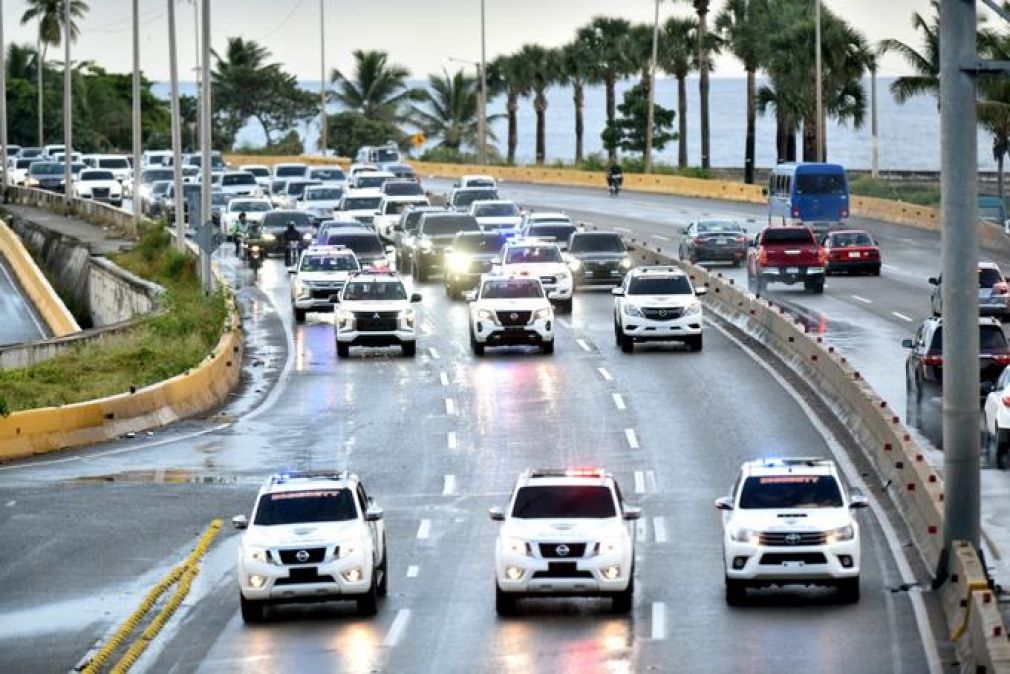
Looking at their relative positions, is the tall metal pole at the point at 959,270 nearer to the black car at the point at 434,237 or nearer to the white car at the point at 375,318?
the white car at the point at 375,318

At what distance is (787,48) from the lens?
117688 millimetres

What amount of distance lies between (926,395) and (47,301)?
4382 centimetres

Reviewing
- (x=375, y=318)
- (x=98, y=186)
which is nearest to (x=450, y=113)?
Result: (x=98, y=186)

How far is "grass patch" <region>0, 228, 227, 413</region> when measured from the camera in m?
45.4

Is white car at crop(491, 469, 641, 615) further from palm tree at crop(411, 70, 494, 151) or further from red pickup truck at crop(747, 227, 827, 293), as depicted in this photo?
palm tree at crop(411, 70, 494, 151)

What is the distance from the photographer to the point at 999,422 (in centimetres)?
3453

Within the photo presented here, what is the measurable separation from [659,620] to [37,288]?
192ft

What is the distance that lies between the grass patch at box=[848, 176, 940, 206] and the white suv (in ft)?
244

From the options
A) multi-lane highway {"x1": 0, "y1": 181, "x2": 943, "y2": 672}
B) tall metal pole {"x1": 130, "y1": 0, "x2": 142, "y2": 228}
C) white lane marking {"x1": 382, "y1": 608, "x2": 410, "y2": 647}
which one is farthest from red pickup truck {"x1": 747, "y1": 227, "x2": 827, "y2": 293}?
white lane marking {"x1": 382, "y1": 608, "x2": 410, "y2": 647}

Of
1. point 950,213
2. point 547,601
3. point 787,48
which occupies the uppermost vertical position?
point 787,48

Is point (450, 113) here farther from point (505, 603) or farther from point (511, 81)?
point (505, 603)

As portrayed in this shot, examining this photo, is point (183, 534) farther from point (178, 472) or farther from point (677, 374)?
point (677, 374)

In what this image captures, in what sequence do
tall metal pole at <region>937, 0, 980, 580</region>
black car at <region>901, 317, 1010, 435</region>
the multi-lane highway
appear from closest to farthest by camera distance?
the multi-lane highway < tall metal pole at <region>937, 0, 980, 580</region> < black car at <region>901, 317, 1010, 435</region>

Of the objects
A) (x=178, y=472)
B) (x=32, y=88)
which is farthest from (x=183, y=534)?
(x=32, y=88)
